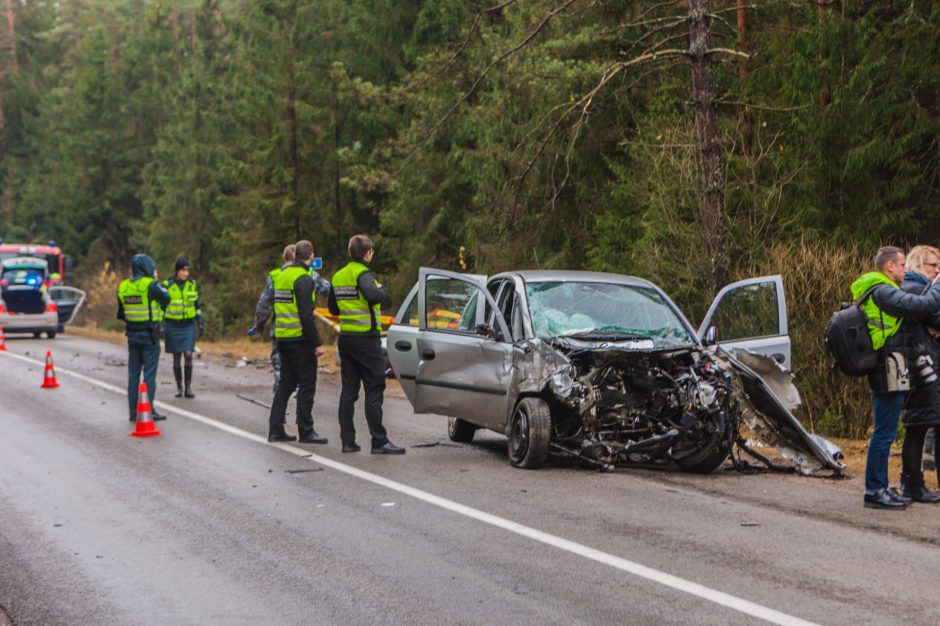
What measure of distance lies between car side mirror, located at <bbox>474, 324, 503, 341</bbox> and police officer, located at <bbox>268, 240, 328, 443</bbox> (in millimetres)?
2316

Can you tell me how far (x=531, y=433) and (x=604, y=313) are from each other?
1464 mm

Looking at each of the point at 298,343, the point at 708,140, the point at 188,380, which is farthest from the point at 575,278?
the point at 188,380

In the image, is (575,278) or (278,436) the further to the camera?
(278,436)

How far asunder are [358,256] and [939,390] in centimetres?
555

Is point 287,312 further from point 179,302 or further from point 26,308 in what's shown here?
point 26,308

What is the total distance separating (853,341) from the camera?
28.6ft

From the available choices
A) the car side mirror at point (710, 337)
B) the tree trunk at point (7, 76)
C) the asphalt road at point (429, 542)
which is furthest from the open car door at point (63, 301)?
the tree trunk at point (7, 76)

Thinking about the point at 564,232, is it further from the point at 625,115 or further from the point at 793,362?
the point at 793,362

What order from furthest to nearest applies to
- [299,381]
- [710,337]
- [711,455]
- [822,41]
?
1. [822,41]
2. [299,381]
3. [710,337]
4. [711,455]

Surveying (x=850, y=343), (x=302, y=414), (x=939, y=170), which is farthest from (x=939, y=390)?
(x=939, y=170)

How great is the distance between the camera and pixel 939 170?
58.4ft

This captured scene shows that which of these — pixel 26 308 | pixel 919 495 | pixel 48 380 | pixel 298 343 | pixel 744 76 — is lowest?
pixel 48 380

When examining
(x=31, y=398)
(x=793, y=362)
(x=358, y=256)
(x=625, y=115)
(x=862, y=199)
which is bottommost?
(x=31, y=398)

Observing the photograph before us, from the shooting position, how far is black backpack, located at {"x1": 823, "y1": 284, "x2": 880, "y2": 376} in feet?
28.4
